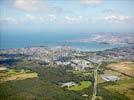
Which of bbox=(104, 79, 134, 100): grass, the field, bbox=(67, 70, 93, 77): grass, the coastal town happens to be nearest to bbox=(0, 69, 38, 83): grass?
the coastal town

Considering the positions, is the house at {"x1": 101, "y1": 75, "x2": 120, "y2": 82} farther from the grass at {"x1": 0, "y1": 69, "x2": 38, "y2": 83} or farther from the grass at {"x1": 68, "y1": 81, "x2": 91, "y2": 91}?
the grass at {"x1": 0, "y1": 69, "x2": 38, "y2": 83}

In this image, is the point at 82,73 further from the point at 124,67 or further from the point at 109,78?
the point at 124,67

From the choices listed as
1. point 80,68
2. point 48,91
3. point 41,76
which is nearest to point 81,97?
point 48,91

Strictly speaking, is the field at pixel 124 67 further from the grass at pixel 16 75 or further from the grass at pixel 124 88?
the grass at pixel 16 75

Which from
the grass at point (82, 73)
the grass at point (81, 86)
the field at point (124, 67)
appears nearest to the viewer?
the grass at point (81, 86)

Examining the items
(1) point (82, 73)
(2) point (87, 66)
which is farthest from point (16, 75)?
(2) point (87, 66)

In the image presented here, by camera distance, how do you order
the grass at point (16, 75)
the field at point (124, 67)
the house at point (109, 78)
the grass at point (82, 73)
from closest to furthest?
the house at point (109, 78) → the grass at point (16, 75) → the grass at point (82, 73) → the field at point (124, 67)

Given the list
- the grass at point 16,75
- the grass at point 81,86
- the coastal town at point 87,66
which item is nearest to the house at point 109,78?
the coastal town at point 87,66

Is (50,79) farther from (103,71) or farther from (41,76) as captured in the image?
(103,71)
